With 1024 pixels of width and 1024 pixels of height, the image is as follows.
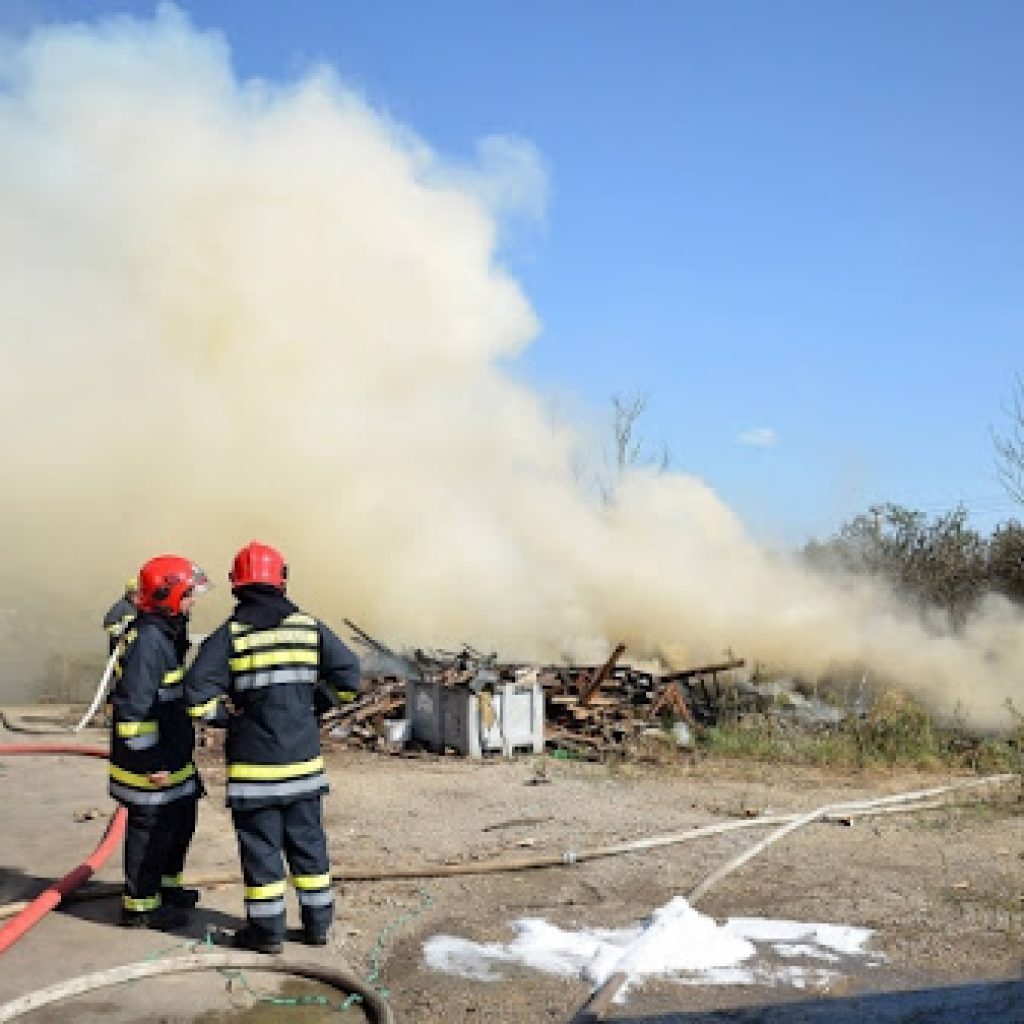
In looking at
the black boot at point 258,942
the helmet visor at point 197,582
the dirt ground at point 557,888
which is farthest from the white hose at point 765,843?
the helmet visor at point 197,582

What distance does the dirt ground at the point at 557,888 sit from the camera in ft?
14.6

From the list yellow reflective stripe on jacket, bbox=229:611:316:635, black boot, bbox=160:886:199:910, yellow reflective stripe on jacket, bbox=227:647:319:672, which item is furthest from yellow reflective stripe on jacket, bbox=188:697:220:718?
black boot, bbox=160:886:199:910

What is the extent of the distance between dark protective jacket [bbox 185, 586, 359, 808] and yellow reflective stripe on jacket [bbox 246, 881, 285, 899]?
1.21ft

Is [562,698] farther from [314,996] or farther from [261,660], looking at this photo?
[314,996]

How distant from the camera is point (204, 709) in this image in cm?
490

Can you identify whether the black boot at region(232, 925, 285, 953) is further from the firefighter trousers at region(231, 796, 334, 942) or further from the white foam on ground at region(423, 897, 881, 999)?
the white foam on ground at region(423, 897, 881, 999)

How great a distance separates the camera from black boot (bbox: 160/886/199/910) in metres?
5.42

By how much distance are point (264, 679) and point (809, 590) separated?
606 inches

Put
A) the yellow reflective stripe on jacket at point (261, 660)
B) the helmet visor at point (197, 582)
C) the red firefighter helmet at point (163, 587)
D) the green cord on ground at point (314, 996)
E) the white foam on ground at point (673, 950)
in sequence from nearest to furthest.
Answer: the green cord on ground at point (314, 996), the white foam on ground at point (673, 950), the yellow reflective stripe on jacket at point (261, 660), the red firefighter helmet at point (163, 587), the helmet visor at point (197, 582)

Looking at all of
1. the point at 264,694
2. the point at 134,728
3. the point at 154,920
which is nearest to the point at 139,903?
the point at 154,920

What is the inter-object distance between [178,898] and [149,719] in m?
0.99

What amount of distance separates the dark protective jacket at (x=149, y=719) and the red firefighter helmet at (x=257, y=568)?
580mm

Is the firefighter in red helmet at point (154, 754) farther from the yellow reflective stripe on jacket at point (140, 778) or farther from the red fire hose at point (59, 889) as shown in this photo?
the red fire hose at point (59, 889)

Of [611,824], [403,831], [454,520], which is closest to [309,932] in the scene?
[403,831]
